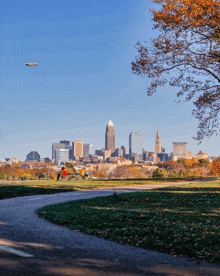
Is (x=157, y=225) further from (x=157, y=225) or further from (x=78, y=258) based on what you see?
(x=78, y=258)

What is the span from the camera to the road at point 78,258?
4414 millimetres

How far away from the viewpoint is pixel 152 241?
5.82 meters

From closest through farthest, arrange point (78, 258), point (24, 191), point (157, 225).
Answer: point (78, 258), point (157, 225), point (24, 191)

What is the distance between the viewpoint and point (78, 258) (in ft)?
16.3

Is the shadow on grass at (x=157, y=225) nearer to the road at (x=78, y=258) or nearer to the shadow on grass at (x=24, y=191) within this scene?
the road at (x=78, y=258)

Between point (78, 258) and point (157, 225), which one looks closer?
point (78, 258)

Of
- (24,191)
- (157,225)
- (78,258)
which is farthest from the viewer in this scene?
(24,191)

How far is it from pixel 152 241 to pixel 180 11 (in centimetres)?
1097

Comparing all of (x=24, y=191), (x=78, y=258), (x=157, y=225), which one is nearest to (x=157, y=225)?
(x=157, y=225)

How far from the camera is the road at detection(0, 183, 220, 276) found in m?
4.41

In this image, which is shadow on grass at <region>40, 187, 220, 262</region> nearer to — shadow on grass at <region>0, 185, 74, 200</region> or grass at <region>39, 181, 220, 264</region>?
grass at <region>39, 181, 220, 264</region>

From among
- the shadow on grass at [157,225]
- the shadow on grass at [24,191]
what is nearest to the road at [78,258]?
the shadow on grass at [157,225]

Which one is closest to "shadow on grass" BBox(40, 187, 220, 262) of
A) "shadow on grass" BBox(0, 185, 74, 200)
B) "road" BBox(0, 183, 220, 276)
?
"road" BBox(0, 183, 220, 276)

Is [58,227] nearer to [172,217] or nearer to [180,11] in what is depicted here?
[172,217]
